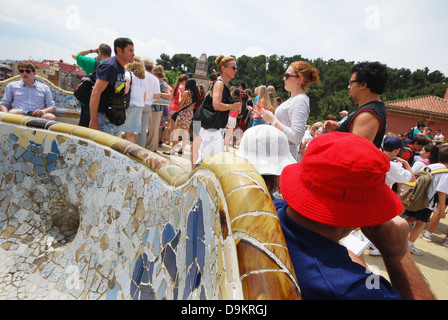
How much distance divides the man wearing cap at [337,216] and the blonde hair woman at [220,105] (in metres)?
2.30

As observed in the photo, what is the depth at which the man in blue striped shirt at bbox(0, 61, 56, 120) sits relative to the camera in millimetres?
4285

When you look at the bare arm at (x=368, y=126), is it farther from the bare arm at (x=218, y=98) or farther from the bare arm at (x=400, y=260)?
the bare arm at (x=218, y=98)

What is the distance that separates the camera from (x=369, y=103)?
206 cm

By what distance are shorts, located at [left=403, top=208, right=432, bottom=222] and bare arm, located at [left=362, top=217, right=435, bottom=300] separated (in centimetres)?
337

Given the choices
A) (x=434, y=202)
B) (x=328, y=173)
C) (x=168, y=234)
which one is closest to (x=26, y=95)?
(x=168, y=234)

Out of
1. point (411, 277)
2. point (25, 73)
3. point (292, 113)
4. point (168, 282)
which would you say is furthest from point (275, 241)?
point (25, 73)

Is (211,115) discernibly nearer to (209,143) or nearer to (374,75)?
(209,143)

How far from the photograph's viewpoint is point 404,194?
3.71m

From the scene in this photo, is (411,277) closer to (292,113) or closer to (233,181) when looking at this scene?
(233,181)

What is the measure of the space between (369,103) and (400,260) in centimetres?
140

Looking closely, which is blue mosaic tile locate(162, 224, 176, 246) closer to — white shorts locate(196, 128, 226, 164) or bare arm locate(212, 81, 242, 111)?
white shorts locate(196, 128, 226, 164)

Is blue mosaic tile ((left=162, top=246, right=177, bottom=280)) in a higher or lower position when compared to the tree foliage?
lower

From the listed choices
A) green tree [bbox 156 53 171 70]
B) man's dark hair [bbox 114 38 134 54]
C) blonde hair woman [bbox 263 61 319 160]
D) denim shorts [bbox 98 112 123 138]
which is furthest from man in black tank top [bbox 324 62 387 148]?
green tree [bbox 156 53 171 70]

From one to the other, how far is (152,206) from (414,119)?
3169 cm
